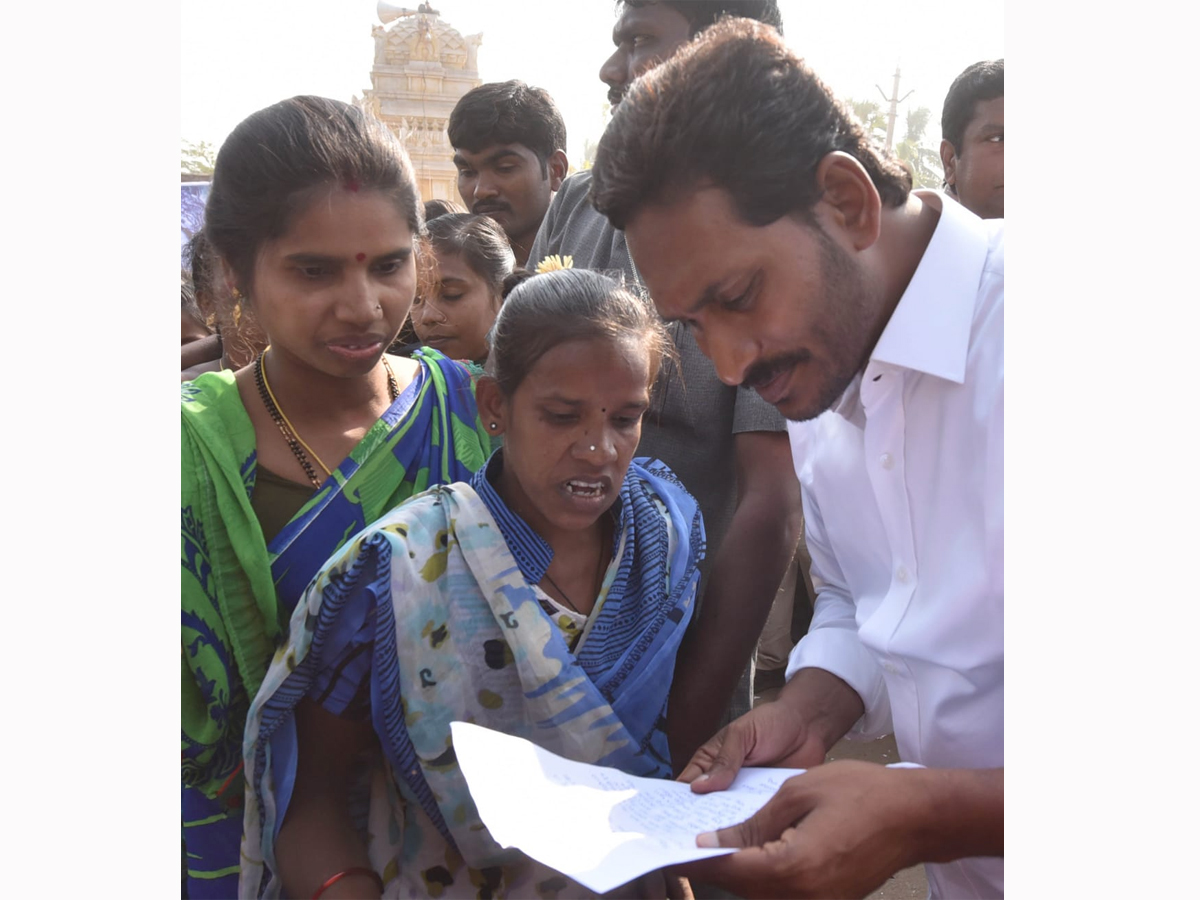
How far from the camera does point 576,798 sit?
1.43 m

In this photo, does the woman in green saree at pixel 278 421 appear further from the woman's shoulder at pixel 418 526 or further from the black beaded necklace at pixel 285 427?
the woman's shoulder at pixel 418 526

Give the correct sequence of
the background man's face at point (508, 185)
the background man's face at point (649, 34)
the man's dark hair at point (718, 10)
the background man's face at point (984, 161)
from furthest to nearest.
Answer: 1. the background man's face at point (508, 185)
2. the background man's face at point (984, 161)
3. the background man's face at point (649, 34)
4. the man's dark hair at point (718, 10)

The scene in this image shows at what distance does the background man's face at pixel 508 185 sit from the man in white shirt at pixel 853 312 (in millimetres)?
2524

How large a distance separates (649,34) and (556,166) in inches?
65.1

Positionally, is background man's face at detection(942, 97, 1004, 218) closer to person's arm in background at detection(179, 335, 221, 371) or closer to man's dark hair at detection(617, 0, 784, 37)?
man's dark hair at detection(617, 0, 784, 37)

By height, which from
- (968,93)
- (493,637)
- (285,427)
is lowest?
(493,637)

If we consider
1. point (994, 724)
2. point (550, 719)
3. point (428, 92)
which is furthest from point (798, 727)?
point (428, 92)

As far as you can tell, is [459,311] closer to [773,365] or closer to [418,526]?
[418,526]

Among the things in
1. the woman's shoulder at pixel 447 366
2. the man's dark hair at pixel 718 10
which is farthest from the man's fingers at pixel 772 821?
the man's dark hair at pixel 718 10

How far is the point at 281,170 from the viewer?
1.95 meters

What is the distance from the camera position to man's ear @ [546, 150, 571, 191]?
4.36 meters

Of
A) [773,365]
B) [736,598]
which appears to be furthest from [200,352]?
[773,365]

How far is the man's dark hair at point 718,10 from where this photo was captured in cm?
A: 260

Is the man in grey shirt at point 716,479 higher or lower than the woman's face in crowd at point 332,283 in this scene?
lower
